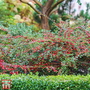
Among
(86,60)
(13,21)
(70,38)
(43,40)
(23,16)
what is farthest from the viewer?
(23,16)

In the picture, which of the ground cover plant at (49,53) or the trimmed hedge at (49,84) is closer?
the trimmed hedge at (49,84)

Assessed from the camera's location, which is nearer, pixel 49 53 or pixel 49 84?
pixel 49 84

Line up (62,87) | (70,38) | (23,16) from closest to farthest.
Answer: (62,87) < (70,38) < (23,16)

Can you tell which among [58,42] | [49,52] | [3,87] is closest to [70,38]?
[58,42]

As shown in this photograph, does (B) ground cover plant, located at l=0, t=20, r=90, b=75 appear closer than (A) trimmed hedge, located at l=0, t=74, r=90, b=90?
No

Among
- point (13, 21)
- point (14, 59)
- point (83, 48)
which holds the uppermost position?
point (13, 21)

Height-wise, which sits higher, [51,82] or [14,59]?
[14,59]

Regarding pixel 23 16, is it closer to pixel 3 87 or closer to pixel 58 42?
pixel 58 42

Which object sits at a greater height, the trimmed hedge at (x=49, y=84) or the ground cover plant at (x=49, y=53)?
the ground cover plant at (x=49, y=53)

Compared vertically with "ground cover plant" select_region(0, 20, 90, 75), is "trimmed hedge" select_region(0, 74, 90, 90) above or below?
below

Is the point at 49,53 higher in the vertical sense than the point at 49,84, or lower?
higher

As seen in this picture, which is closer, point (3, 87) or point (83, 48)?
point (3, 87)

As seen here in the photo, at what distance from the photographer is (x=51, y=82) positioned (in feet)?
9.17

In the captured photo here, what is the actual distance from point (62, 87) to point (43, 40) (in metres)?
1.62
